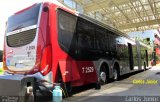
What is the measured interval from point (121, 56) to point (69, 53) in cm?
635

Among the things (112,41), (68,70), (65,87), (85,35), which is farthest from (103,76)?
(65,87)

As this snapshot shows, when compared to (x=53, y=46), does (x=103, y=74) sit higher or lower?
lower

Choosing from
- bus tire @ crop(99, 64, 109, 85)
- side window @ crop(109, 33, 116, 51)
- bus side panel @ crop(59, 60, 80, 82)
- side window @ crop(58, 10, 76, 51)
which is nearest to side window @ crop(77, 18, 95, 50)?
side window @ crop(58, 10, 76, 51)

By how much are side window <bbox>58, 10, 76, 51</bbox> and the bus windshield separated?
2.50 feet

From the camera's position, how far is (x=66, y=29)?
25.7 feet

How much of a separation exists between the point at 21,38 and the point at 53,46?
132 centimetres

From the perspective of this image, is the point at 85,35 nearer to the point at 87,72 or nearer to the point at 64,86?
the point at 87,72

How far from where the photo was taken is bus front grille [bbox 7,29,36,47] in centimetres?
729

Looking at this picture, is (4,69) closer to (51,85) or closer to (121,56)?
(51,85)

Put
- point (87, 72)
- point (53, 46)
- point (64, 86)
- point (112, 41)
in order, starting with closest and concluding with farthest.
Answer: point (53, 46) → point (64, 86) → point (87, 72) → point (112, 41)

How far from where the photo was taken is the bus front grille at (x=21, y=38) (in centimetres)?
729

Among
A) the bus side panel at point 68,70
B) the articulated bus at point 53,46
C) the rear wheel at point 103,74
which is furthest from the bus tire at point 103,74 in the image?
the bus side panel at point 68,70

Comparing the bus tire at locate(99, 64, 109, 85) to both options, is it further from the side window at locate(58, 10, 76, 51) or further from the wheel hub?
the side window at locate(58, 10, 76, 51)

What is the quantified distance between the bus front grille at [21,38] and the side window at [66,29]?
33.7 inches
